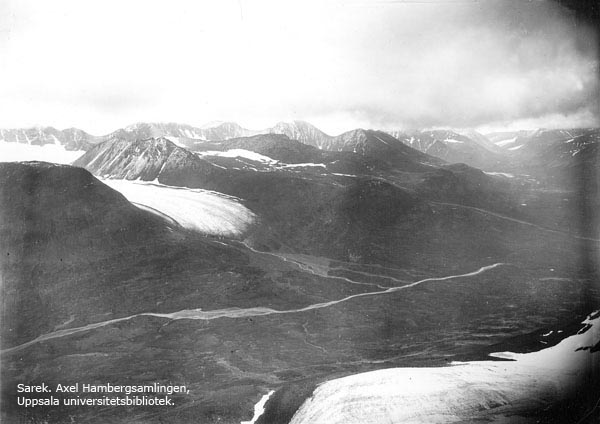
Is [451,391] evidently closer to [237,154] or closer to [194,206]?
[194,206]

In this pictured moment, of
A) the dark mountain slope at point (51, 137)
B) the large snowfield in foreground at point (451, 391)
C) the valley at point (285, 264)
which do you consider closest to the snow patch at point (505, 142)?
the valley at point (285, 264)

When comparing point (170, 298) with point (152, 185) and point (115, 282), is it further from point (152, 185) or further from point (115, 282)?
point (152, 185)

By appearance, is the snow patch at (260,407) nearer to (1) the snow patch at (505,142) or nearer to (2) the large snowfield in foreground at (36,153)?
(2) the large snowfield in foreground at (36,153)

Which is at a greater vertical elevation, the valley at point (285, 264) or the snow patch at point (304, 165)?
the snow patch at point (304, 165)

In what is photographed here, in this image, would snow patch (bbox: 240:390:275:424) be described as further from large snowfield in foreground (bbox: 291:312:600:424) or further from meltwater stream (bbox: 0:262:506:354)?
meltwater stream (bbox: 0:262:506:354)

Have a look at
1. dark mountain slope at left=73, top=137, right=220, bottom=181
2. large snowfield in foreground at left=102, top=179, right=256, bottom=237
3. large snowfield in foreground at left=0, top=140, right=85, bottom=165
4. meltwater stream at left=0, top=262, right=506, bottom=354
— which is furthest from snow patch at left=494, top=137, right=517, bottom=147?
large snowfield in foreground at left=0, top=140, right=85, bottom=165

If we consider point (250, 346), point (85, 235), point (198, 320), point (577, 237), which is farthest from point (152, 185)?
point (577, 237)

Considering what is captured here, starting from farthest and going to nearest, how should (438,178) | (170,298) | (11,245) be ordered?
(438,178), (170,298), (11,245)
